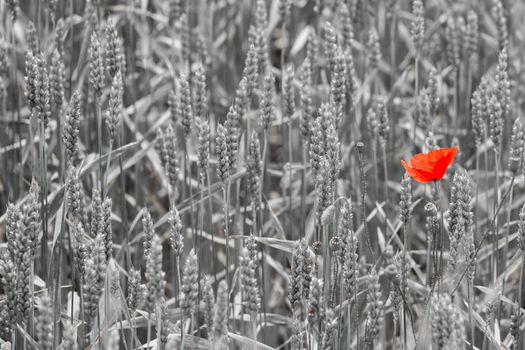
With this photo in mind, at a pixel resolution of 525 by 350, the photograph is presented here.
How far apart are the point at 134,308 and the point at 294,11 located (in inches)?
101

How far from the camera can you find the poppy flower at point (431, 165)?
2.32m

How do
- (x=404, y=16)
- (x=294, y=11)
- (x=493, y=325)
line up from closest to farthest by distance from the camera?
1. (x=493, y=325)
2. (x=294, y=11)
3. (x=404, y=16)

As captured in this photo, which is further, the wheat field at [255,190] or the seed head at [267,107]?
the seed head at [267,107]

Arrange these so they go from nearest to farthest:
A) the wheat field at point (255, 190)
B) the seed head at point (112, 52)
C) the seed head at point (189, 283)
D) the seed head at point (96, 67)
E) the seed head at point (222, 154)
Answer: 1. the seed head at point (189, 283)
2. the wheat field at point (255, 190)
3. the seed head at point (222, 154)
4. the seed head at point (96, 67)
5. the seed head at point (112, 52)

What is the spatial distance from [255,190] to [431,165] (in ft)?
1.82

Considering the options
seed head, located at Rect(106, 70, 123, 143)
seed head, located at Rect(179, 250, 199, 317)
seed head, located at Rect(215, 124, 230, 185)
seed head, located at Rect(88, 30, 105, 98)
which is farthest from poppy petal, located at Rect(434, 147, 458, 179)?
seed head, located at Rect(88, 30, 105, 98)

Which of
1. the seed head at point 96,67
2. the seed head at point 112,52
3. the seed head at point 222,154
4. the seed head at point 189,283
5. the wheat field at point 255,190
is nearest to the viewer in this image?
the seed head at point 189,283

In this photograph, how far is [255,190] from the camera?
8.68 feet

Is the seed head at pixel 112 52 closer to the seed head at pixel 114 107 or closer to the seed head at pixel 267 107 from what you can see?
the seed head at pixel 114 107

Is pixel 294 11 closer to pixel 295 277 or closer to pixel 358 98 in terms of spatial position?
pixel 358 98

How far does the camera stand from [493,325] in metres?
2.64

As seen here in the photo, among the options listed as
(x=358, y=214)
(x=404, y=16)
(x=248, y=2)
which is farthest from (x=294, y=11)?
(x=358, y=214)

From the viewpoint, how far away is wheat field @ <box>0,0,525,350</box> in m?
2.17

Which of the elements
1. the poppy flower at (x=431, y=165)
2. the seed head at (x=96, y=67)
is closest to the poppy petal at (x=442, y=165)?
the poppy flower at (x=431, y=165)
